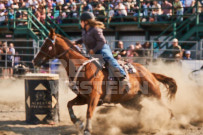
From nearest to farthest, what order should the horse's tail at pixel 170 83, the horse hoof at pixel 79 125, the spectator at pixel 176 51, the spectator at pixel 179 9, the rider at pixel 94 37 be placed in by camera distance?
1. the horse hoof at pixel 79 125
2. the rider at pixel 94 37
3. the horse's tail at pixel 170 83
4. the spectator at pixel 176 51
5. the spectator at pixel 179 9

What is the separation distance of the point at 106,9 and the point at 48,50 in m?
9.87

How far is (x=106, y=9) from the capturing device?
16859 millimetres

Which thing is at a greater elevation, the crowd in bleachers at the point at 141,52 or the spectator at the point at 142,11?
the spectator at the point at 142,11

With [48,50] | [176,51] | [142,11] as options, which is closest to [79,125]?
[48,50]

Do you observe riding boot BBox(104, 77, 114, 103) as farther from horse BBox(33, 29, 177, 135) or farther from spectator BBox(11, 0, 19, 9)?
spectator BBox(11, 0, 19, 9)

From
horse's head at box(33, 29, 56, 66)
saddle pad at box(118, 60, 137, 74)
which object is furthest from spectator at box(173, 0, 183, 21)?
horse's head at box(33, 29, 56, 66)

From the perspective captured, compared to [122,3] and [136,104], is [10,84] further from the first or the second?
[136,104]

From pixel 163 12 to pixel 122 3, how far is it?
1.98 meters

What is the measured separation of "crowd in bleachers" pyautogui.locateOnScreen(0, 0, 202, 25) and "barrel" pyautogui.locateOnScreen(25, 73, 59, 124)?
798 cm

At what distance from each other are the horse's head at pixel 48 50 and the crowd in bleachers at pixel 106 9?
815 centimetres

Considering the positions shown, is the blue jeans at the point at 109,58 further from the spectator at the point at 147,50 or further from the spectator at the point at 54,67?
the spectator at the point at 54,67

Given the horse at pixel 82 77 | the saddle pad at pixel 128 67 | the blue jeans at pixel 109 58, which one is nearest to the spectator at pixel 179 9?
the saddle pad at pixel 128 67

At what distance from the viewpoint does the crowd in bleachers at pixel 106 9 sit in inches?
602

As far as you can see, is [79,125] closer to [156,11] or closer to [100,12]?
[156,11]
